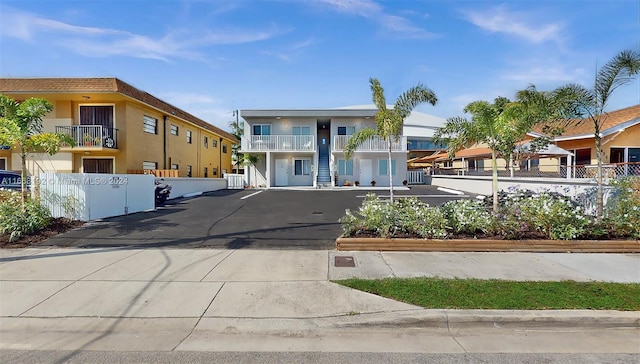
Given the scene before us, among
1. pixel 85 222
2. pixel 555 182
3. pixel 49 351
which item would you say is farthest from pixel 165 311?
pixel 555 182

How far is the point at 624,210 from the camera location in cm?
779

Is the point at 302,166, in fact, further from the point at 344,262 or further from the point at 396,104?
the point at 344,262

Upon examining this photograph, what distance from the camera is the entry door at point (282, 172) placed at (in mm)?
25844

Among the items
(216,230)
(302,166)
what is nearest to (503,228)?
(216,230)

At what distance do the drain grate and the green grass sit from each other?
0.90 metres

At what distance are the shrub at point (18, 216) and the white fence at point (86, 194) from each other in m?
0.76

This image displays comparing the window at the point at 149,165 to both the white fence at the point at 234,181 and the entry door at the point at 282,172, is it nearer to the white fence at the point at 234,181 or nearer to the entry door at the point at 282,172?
the white fence at the point at 234,181

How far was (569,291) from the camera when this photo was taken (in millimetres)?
4617

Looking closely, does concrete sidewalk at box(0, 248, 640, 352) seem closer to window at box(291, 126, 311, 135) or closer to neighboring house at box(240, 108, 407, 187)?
neighboring house at box(240, 108, 407, 187)

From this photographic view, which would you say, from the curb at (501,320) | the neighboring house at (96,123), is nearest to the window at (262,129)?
the neighboring house at (96,123)

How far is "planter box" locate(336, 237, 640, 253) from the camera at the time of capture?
704 centimetres

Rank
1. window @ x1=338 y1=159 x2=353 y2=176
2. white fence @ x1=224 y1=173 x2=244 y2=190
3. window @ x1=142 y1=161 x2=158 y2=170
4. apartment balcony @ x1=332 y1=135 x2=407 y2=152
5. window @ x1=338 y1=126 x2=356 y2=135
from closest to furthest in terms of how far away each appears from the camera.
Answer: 1. window @ x1=142 y1=161 x2=158 y2=170
2. apartment balcony @ x1=332 y1=135 x2=407 y2=152
3. window @ x1=338 y1=126 x2=356 y2=135
4. window @ x1=338 y1=159 x2=353 y2=176
5. white fence @ x1=224 y1=173 x2=244 y2=190

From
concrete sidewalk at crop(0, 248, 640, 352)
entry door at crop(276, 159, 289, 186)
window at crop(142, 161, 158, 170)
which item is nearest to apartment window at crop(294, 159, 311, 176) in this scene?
entry door at crop(276, 159, 289, 186)

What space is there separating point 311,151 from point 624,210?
18707 mm
